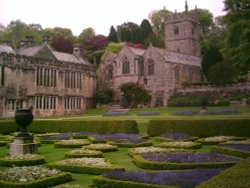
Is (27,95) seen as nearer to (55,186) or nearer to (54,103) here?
(54,103)

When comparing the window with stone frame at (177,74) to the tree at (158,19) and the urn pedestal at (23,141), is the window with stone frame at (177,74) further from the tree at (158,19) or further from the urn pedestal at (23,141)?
the urn pedestal at (23,141)

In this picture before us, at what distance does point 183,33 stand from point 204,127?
183ft

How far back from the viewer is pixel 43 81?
176 feet

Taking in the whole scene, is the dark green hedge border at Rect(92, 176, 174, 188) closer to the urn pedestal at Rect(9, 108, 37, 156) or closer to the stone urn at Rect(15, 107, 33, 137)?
the urn pedestal at Rect(9, 108, 37, 156)

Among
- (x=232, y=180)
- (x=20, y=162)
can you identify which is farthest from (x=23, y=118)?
(x=232, y=180)

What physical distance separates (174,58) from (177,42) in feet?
51.6

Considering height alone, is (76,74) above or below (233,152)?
above

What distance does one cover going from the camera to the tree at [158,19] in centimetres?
10550

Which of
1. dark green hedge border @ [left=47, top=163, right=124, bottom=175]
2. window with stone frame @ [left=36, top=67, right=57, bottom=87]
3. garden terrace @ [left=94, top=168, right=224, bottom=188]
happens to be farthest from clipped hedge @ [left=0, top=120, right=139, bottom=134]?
window with stone frame @ [left=36, top=67, right=57, bottom=87]

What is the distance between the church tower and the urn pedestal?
6407 centimetres

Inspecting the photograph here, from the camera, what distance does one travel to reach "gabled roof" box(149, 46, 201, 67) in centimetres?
6369

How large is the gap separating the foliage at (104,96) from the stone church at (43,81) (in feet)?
5.20

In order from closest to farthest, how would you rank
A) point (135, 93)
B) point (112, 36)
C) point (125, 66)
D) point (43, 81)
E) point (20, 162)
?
1. point (20, 162)
2. point (43, 81)
3. point (135, 93)
4. point (125, 66)
5. point (112, 36)

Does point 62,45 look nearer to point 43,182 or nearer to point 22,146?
point 22,146
